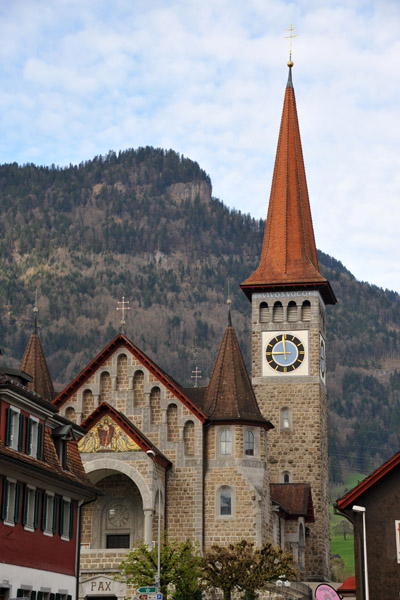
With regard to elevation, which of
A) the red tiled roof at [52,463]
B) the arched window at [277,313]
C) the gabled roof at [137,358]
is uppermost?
the arched window at [277,313]

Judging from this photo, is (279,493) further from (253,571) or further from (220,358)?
(253,571)

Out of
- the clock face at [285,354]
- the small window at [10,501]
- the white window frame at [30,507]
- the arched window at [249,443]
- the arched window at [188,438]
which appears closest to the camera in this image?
the small window at [10,501]

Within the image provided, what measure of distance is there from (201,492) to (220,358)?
25.6 ft

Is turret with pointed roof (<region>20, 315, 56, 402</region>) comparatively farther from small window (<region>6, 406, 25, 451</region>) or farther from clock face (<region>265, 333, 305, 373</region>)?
small window (<region>6, 406, 25, 451</region>)

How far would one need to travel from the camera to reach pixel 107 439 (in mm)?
61344

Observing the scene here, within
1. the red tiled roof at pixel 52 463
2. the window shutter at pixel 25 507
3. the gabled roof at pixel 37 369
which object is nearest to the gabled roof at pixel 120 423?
the gabled roof at pixel 37 369

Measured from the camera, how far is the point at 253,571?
172 feet

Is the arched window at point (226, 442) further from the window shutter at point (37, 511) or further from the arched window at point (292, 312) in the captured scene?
the window shutter at point (37, 511)

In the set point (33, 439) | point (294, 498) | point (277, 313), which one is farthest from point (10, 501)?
point (277, 313)

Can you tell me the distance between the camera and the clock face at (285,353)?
7988 cm

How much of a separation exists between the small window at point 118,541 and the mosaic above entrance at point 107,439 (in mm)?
5906

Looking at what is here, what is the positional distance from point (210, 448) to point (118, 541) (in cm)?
710

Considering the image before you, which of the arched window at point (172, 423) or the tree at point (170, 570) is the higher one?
the arched window at point (172, 423)

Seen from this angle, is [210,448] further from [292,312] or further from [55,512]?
[55,512]
